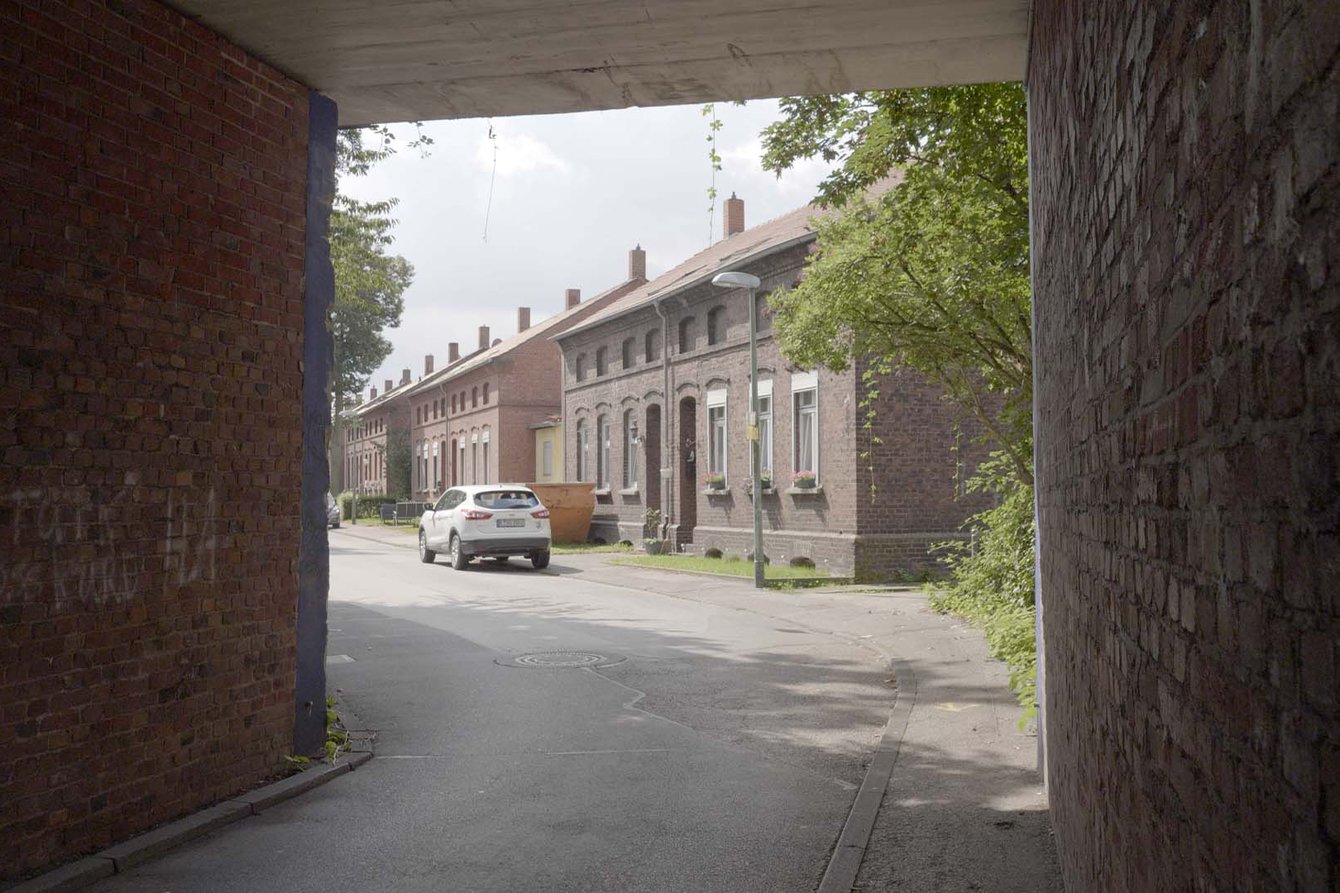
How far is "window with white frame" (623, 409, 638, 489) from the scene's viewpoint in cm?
3675

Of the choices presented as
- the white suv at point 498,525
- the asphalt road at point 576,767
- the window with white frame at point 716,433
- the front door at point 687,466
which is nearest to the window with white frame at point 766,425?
the window with white frame at point 716,433

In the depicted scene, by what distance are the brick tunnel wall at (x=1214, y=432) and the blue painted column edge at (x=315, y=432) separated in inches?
210

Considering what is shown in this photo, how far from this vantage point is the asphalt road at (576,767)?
541cm

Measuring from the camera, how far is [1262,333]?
1320mm

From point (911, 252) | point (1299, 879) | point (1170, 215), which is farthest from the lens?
point (911, 252)

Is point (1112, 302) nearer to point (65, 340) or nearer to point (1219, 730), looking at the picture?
point (1219, 730)

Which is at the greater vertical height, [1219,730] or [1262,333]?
[1262,333]

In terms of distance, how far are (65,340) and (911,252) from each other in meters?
9.22

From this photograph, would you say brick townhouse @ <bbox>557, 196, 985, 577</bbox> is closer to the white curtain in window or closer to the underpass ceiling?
the white curtain in window

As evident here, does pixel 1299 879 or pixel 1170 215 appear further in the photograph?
pixel 1170 215

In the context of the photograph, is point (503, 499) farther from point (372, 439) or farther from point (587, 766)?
point (372, 439)

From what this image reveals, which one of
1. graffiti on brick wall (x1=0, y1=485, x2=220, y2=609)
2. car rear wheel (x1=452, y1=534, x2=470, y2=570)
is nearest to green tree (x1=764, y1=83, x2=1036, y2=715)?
graffiti on brick wall (x1=0, y1=485, x2=220, y2=609)

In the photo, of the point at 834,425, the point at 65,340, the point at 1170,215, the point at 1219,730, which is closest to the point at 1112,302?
the point at 1170,215

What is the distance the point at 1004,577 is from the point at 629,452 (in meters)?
24.9
